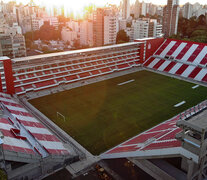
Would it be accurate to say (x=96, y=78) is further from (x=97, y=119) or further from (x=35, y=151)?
(x=35, y=151)

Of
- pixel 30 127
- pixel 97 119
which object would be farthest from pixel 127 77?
pixel 30 127

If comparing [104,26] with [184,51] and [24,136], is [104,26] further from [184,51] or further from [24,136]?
[24,136]

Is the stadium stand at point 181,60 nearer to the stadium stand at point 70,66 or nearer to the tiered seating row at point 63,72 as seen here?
the stadium stand at point 70,66

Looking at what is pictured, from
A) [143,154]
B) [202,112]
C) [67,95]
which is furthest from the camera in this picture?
[67,95]

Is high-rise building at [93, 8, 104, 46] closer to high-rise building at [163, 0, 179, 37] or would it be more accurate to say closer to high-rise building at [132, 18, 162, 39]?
high-rise building at [132, 18, 162, 39]

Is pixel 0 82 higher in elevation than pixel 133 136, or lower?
higher

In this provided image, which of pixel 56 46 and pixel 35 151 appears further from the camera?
pixel 56 46
